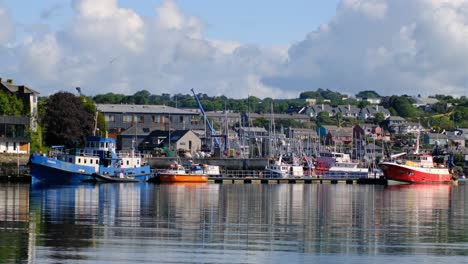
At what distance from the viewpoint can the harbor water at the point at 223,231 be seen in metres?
37.0

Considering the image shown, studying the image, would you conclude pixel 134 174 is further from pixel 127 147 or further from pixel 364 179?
pixel 127 147

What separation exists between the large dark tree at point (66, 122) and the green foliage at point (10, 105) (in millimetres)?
3954

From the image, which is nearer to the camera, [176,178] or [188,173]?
[176,178]

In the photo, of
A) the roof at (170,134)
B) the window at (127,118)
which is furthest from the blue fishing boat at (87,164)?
the window at (127,118)

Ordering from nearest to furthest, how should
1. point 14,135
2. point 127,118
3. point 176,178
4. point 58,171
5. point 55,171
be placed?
point 55,171, point 58,171, point 176,178, point 14,135, point 127,118

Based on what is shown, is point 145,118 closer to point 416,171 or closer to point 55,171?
point 416,171

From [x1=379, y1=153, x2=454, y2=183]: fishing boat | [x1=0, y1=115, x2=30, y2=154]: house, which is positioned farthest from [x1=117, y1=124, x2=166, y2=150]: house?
Result: [x1=0, y1=115, x2=30, y2=154]: house

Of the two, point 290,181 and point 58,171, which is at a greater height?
point 58,171

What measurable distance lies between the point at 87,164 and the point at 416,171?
139ft

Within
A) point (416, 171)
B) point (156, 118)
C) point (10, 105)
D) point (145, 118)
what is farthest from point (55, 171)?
point (156, 118)

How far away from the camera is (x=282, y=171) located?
128875 millimetres

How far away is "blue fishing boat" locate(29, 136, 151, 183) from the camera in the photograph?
99.9m

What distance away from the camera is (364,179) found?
131000 mm

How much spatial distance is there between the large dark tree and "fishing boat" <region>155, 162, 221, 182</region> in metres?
13.5
